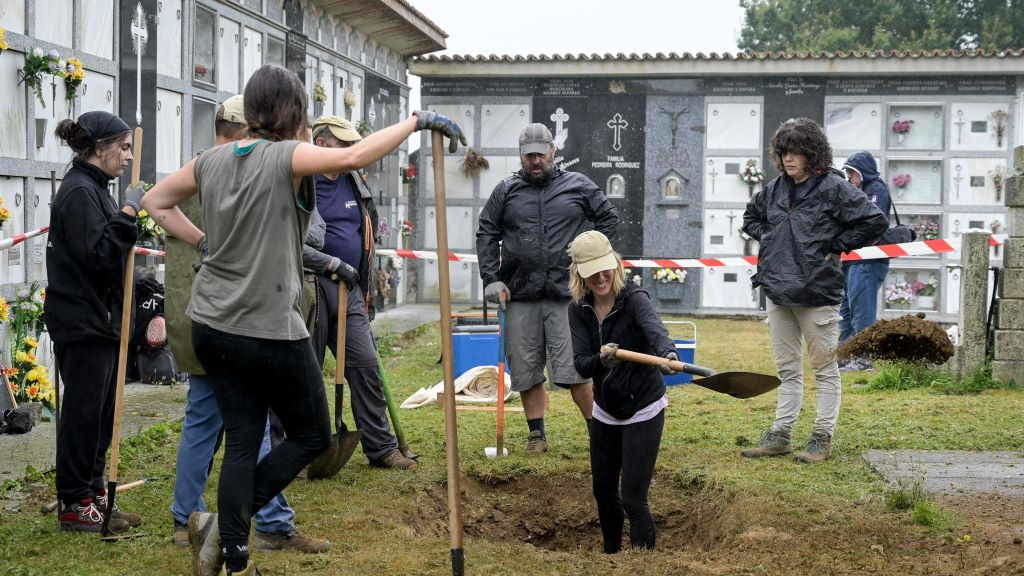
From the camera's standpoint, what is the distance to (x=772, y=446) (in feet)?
22.9

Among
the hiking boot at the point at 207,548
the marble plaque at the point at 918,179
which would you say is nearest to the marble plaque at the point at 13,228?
the hiking boot at the point at 207,548

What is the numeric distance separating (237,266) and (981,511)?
3590 millimetres

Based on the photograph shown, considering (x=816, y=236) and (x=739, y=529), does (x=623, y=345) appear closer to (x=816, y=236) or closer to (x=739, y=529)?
(x=739, y=529)

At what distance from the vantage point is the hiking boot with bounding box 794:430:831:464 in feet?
22.2

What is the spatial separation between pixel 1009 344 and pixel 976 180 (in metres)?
9.98

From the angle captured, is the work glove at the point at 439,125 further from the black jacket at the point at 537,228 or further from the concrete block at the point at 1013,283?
the concrete block at the point at 1013,283

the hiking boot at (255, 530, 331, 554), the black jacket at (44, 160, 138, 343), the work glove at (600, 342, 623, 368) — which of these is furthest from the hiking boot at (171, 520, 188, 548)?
the work glove at (600, 342, 623, 368)

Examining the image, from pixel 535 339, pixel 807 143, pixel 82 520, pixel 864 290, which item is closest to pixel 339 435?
pixel 82 520

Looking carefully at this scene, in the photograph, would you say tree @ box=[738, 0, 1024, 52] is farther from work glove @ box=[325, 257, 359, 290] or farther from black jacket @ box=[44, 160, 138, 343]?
black jacket @ box=[44, 160, 138, 343]

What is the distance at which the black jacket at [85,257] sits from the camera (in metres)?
4.98

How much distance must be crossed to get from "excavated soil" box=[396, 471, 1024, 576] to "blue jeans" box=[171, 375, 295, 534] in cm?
82

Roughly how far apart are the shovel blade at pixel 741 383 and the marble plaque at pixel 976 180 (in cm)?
1509

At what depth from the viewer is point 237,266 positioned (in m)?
3.93

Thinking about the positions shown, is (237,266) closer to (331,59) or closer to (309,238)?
(309,238)
